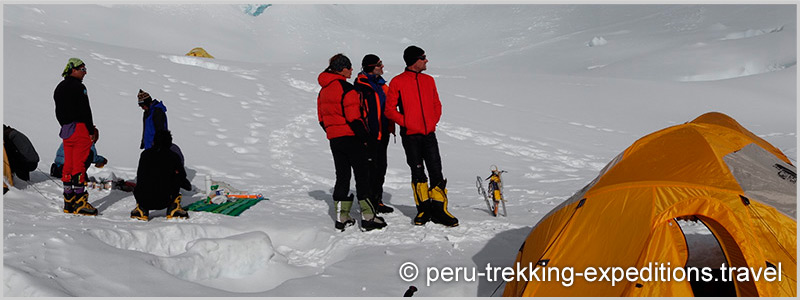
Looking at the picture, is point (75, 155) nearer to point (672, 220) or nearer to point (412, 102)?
point (412, 102)

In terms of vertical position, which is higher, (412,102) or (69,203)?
(412,102)

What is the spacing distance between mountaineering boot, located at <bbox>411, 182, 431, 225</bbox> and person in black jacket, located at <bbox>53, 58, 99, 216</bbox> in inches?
133

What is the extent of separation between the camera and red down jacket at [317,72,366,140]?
571cm

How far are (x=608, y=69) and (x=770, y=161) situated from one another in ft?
102

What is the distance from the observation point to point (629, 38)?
51.5 metres

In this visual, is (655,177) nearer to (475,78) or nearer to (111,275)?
(111,275)

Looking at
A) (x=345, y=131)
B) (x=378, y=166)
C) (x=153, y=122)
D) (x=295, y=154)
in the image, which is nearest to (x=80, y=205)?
(x=153, y=122)

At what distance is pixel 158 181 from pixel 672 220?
15.9ft

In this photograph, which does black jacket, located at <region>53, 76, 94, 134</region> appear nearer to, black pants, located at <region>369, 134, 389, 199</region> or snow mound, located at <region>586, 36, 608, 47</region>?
black pants, located at <region>369, 134, 389, 199</region>

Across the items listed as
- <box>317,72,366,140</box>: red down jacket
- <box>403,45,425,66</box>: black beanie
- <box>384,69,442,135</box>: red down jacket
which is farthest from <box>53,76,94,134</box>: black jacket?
<box>403,45,425,66</box>: black beanie

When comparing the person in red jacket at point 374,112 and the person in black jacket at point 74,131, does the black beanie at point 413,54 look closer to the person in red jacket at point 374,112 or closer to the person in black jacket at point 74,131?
the person in red jacket at point 374,112

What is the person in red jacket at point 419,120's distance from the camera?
19.3 feet

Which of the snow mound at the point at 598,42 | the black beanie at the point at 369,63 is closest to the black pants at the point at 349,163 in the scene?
the black beanie at the point at 369,63

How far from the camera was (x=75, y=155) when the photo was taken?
6102mm
